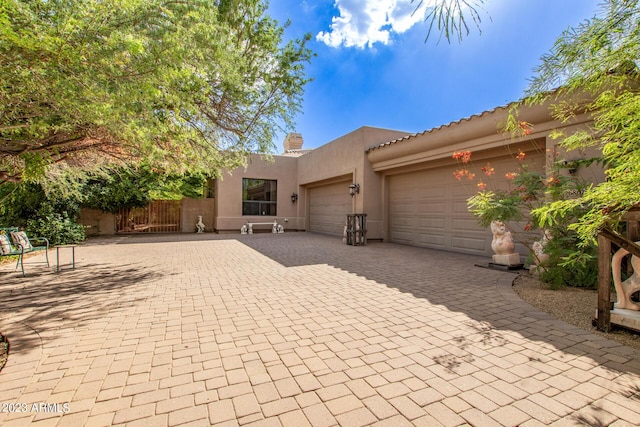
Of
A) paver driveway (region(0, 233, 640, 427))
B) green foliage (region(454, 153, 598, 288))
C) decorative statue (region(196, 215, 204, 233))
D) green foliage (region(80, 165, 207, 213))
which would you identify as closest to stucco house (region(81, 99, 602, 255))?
decorative statue (region(196, 215, 204, 233))

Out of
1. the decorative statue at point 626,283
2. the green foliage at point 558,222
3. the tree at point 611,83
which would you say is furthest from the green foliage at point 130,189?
the decorative statue at point 626,283

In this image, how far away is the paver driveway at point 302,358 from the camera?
73.4 inches

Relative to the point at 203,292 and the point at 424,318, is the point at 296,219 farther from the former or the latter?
the point at 424,318

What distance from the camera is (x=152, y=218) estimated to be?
1525 centimetres

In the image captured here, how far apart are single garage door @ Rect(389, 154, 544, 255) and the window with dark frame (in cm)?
759

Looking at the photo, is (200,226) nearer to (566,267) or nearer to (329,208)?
(329,208)

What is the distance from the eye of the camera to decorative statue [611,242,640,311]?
3.07 meters

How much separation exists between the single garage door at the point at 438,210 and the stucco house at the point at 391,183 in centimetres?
3

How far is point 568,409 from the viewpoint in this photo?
187 cm

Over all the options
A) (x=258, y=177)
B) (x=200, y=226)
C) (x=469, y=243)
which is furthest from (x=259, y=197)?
(x=469, y=243)

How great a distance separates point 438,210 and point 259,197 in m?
10.1

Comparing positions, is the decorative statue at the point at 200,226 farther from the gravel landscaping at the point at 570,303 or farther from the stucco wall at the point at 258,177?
the gravel landscaping at the point at 570,303

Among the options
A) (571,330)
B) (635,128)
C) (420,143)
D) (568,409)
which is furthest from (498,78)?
(420,143)

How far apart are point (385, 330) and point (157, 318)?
269 cm
